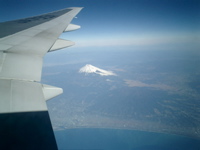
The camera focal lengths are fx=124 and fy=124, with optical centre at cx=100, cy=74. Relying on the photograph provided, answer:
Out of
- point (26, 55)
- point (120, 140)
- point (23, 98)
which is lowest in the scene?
point (120, 140)

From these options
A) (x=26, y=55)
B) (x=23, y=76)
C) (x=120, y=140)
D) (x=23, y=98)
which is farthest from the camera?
(x=120, y=140)

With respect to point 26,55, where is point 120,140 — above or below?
below

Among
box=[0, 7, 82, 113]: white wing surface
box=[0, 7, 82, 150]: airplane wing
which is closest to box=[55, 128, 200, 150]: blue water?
box=[0, 7, 82, 113]: white wing surface

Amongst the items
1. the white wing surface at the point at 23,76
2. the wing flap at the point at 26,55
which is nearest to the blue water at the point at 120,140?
the wing flap at the point at 26,55

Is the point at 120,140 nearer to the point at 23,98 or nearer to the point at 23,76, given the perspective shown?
the point at 23,76

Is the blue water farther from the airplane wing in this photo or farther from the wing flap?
the airplane wing

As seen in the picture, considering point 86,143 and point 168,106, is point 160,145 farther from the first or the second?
point 168,106

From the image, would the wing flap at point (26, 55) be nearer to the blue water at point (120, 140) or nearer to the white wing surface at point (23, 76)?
the white wing surface at point (23, 76)

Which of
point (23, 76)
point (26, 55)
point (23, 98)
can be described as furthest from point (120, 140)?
point (23, 98)

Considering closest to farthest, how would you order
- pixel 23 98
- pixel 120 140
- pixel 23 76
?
pixel 23 98 < pixel 23 76 < pixel 120 140
